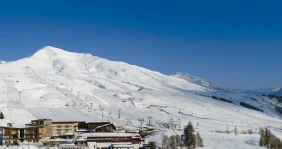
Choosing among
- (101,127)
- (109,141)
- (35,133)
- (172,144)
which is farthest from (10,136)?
(172,144)

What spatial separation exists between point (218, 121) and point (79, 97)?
64098 millimetres

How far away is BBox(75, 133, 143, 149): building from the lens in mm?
79500

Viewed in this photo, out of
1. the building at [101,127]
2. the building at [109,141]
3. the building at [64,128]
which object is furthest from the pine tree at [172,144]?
the building at [64,128]

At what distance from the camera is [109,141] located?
80562mm

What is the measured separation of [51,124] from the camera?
98.9m

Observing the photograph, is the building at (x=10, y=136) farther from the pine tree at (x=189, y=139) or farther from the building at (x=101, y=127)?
the pine tree at (x=189, y=139)

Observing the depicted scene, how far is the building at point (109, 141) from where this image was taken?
79.5 m

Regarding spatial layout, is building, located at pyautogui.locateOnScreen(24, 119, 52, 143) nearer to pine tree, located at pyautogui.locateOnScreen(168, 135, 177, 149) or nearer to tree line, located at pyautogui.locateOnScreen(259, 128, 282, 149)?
pine tree, located at pyautogui.locateOnScreen(168, 135, 177, 149)

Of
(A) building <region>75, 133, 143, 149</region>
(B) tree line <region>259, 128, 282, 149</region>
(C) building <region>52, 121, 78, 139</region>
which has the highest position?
(C) building <region>52, 121, 78, 139</region>

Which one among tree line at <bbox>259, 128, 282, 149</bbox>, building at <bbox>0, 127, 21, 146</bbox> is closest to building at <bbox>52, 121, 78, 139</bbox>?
building at <bbox>0, 127, 21, 146</bbox>

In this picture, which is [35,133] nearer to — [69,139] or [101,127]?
[69,139]

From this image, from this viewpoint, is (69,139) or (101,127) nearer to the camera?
(69,139)

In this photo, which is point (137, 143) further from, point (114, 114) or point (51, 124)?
point (114, 114)

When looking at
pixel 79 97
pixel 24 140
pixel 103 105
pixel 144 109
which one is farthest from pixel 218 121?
pixel 24 140
